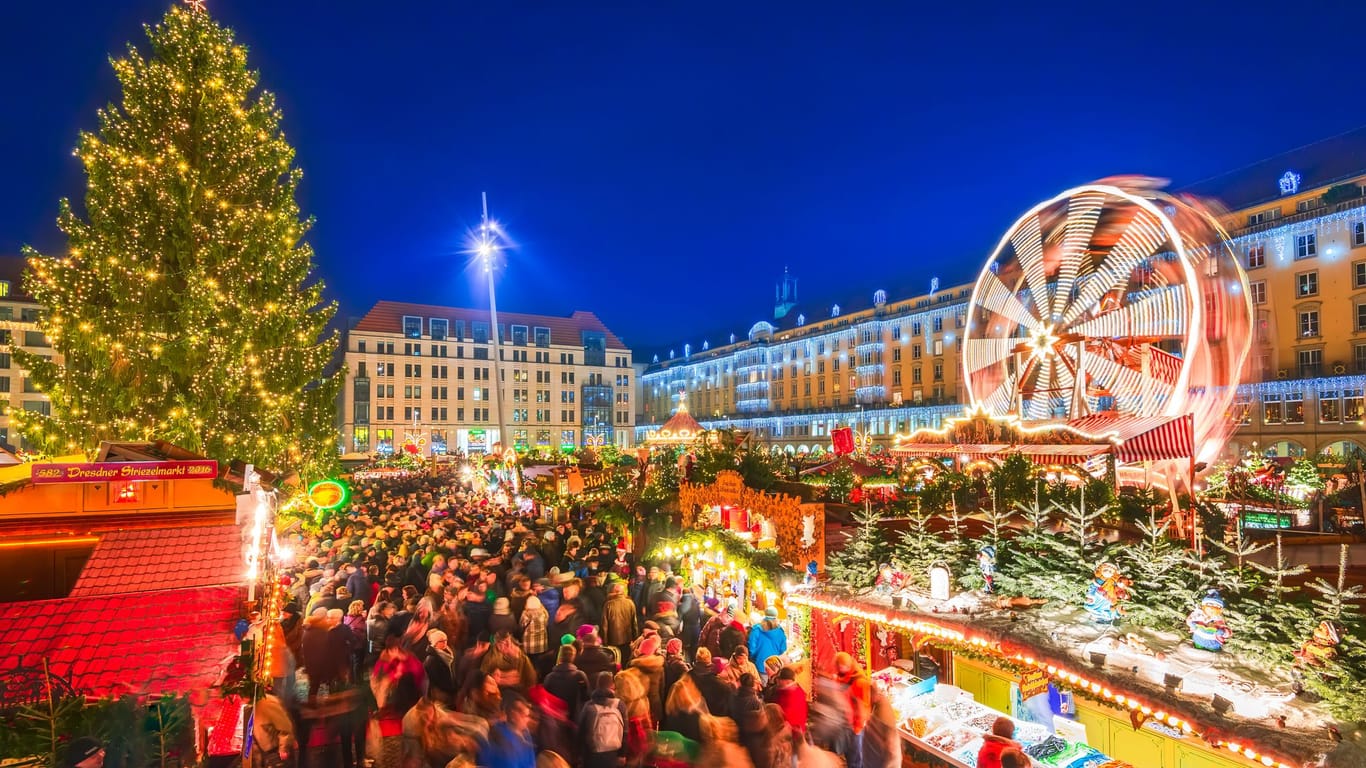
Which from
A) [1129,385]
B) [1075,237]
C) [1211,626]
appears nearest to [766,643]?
[1211,626]

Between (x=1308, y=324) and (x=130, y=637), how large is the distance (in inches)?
1936

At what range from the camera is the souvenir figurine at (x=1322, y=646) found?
5227mm

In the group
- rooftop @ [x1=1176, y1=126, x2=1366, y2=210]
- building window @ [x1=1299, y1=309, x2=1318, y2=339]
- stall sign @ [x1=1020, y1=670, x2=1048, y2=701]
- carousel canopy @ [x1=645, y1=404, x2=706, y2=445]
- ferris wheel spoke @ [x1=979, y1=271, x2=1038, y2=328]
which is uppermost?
rooftop @ [x1=1176, y1=126, x2=1366, y2=210]

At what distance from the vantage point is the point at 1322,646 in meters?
5.27

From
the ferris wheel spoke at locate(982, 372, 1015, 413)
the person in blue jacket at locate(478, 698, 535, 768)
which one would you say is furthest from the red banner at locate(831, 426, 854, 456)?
the person in blue jacket at locate(478, 698, 535, 768)

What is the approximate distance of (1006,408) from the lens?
1723cm

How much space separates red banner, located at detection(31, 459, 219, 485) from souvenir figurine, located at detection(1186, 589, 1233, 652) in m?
11.9

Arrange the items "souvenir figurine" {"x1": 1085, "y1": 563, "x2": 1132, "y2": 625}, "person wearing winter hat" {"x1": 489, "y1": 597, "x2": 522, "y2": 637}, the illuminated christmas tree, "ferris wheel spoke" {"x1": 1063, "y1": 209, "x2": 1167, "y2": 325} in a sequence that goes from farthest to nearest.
Answer: "ferris wheel spoke" {"x1": 1063, "y1": 209, "x2": 1167, "y2": 325} → the illuminated christmas tree → "person wearing winter hat" {"x1": 489, "y1": 597, "x2": 522, "y2": 637} → "souvenir figurine" {"x1": 1085, "y1": 563, "x2": 1132, "y2": 625}

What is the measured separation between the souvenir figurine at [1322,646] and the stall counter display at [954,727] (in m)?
1.89

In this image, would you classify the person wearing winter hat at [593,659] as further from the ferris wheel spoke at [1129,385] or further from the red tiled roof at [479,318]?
the red tiled roof at [479,318]

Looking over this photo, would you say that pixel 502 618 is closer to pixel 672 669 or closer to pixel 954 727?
pixel 672 669

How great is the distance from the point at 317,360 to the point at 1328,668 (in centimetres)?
1632

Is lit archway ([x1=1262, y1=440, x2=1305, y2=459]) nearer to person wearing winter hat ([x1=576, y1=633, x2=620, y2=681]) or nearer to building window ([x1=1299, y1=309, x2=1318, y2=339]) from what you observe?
building window ([x1=1299, y1=309, x2=1318, y2=339])

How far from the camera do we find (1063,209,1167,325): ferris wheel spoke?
12555 mm
